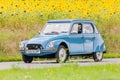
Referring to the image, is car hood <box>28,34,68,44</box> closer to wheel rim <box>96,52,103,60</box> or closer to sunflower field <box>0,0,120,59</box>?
wheel rim <box>96,52,103,60</box>

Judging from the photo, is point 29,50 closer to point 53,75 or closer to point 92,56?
point 92,56

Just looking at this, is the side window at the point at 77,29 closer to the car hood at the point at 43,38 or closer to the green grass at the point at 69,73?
the car hood at the point at 43,38

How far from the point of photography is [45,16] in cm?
3266

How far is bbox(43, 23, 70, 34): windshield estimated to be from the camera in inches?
991

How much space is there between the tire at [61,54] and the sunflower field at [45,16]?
3.80 meters

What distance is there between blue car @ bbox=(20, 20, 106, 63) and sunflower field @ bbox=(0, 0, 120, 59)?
10.2ft

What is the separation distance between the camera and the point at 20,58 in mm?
26453

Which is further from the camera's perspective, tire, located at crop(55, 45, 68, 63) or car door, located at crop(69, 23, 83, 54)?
car door, located at crop(69, 23, 83, 54)

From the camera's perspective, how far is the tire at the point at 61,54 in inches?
944

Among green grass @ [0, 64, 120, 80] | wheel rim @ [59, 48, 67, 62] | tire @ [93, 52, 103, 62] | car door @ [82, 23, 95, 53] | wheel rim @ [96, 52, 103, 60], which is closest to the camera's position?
green grass @ [0, 64, 120, 80]

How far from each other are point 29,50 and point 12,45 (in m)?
4.16

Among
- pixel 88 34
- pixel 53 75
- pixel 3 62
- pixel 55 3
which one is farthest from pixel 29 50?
pixel 55 3

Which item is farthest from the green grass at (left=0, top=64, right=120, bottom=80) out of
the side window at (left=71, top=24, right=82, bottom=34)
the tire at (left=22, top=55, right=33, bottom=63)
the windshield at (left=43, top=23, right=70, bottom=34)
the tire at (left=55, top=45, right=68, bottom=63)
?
the side window at (left=71, top=24, right=82, bottom=34)

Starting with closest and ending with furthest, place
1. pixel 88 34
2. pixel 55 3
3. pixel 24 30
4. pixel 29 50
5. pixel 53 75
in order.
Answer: pixel 53 75
pixel 29 50
pixel 88 34
pixel 24 30
pixel 55 3
